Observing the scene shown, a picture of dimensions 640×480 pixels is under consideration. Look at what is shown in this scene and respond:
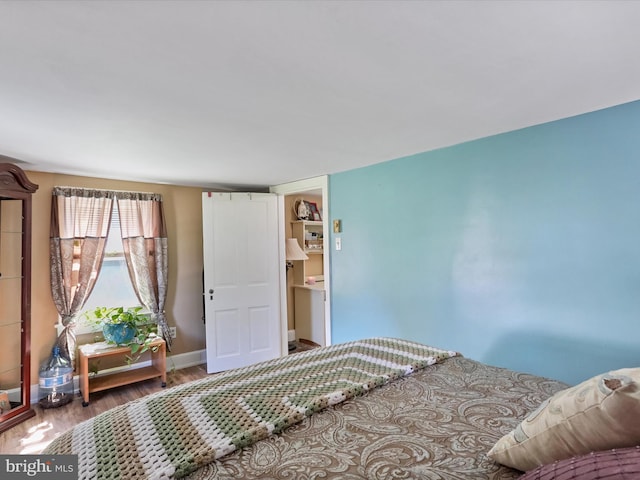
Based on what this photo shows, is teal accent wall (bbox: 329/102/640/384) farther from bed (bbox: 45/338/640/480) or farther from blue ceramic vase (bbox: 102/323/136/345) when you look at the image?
blue ceramic vase (bbox: 102/323/136/345)

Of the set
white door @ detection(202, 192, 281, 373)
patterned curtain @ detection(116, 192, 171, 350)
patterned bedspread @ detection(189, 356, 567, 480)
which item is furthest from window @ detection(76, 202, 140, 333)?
patterned bedspread @ detection(189, 356, 567, 480)

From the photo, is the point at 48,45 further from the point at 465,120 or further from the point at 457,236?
the point at 457,236

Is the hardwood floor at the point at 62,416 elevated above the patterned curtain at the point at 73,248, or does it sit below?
below

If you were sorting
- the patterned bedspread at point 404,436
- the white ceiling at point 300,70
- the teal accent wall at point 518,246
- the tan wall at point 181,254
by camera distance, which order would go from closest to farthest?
the patterned bedspread at point 404,436 < the white ceiling at point 300,70 < the teal accent wall at point 518,246 < the tan wall at point 181,254

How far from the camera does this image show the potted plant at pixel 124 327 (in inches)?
126

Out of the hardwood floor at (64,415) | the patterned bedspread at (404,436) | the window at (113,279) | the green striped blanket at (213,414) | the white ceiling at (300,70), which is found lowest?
the hardwood floor at (64,415)

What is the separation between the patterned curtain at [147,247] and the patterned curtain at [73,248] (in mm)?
207

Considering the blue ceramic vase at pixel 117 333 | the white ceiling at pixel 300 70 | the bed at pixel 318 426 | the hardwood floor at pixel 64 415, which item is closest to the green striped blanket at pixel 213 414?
the bed at pixel 318 426

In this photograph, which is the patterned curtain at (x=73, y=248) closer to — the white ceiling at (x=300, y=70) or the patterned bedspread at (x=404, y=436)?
the white ceiling at (x=300, y=70)

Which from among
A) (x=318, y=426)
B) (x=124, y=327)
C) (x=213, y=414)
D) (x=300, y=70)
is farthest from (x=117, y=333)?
(x=300, y=70)

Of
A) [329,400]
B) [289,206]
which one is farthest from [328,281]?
[329,400]

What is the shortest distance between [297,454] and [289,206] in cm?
415

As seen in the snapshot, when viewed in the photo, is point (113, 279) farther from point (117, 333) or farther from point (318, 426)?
point (318, 426)

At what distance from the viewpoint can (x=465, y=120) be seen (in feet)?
6.47
